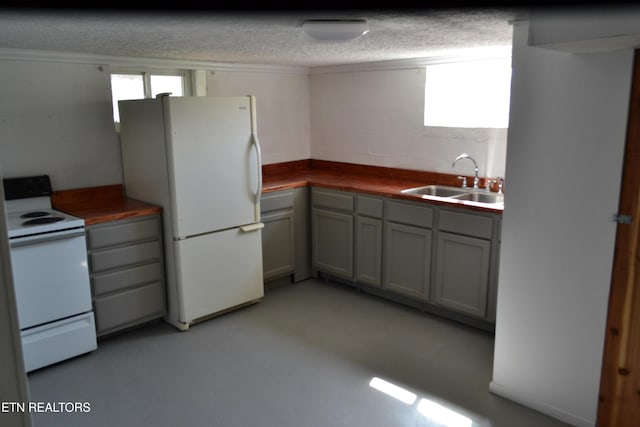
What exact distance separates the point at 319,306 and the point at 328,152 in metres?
1.65

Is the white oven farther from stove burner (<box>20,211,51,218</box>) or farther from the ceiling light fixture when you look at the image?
the ceiling light fixture

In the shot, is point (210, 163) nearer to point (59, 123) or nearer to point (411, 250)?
point (59, 123)

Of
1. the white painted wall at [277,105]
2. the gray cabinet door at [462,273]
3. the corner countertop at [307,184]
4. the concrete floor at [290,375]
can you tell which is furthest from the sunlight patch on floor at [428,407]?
the white painted wall at [277,105]

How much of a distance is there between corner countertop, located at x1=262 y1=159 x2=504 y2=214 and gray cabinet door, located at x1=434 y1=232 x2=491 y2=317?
0.81 ft

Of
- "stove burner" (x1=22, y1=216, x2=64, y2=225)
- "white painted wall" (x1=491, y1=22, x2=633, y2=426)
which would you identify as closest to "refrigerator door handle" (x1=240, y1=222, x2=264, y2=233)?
"stove burner" (x1=22, y1=216, x2=64, y2=225)

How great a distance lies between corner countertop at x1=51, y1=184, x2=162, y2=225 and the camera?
3.12 m

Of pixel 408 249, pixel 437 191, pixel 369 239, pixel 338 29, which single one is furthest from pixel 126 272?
pixel 437 191

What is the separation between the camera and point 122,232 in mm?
3174

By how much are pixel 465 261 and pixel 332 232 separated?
3.89 feet

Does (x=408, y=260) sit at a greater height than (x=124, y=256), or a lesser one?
lesser

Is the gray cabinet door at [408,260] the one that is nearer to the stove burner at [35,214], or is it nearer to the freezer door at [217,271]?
the freezer door at [217,271]

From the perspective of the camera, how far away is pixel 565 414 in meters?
2.37

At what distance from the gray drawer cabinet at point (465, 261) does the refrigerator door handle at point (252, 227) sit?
129 centimetres

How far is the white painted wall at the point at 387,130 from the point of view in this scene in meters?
3.74
